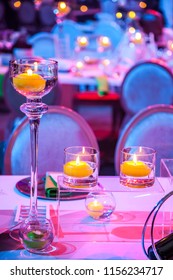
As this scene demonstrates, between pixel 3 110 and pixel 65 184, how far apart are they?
3973 millimetres

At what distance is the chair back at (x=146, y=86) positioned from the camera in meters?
3.66

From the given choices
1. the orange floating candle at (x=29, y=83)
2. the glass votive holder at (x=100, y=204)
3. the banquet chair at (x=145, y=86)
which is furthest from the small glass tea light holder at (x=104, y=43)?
the orange floating candle at (x=29, y=83)

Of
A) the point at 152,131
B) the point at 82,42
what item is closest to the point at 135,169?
the point at 152,131

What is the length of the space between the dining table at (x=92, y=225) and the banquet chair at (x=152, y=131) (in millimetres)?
530

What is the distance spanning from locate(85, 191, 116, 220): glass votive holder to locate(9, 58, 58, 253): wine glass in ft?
0.59

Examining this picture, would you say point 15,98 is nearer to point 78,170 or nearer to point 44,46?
point 44,46

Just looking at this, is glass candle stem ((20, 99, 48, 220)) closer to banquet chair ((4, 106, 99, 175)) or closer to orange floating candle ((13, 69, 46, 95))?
orange floating candle ((13, 69, 46, 95))

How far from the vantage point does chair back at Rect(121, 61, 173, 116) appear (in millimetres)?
3660

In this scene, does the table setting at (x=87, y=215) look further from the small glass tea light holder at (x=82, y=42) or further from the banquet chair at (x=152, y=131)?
the small glass tea light holder at (x=82, y=42)

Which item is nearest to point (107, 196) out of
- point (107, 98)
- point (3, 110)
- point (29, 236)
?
point (29, 236)

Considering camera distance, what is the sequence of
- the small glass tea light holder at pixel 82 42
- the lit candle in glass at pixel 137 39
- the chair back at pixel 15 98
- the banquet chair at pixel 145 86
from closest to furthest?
the chair back at pixel 15 98 < the banquet chair at pixel 145 86 < the lit candle in glass at pixel 137 39 < the small glass tea light holder at pixel 82 42

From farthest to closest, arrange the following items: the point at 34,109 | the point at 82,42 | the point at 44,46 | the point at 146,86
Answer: the point at 44,46 → the point at 82,42 → the point at 146,86 → the point at 34,109

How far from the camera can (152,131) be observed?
2.29 m

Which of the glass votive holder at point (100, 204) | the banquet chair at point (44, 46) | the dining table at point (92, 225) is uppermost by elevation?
the banquet chair at point (44, 46)
